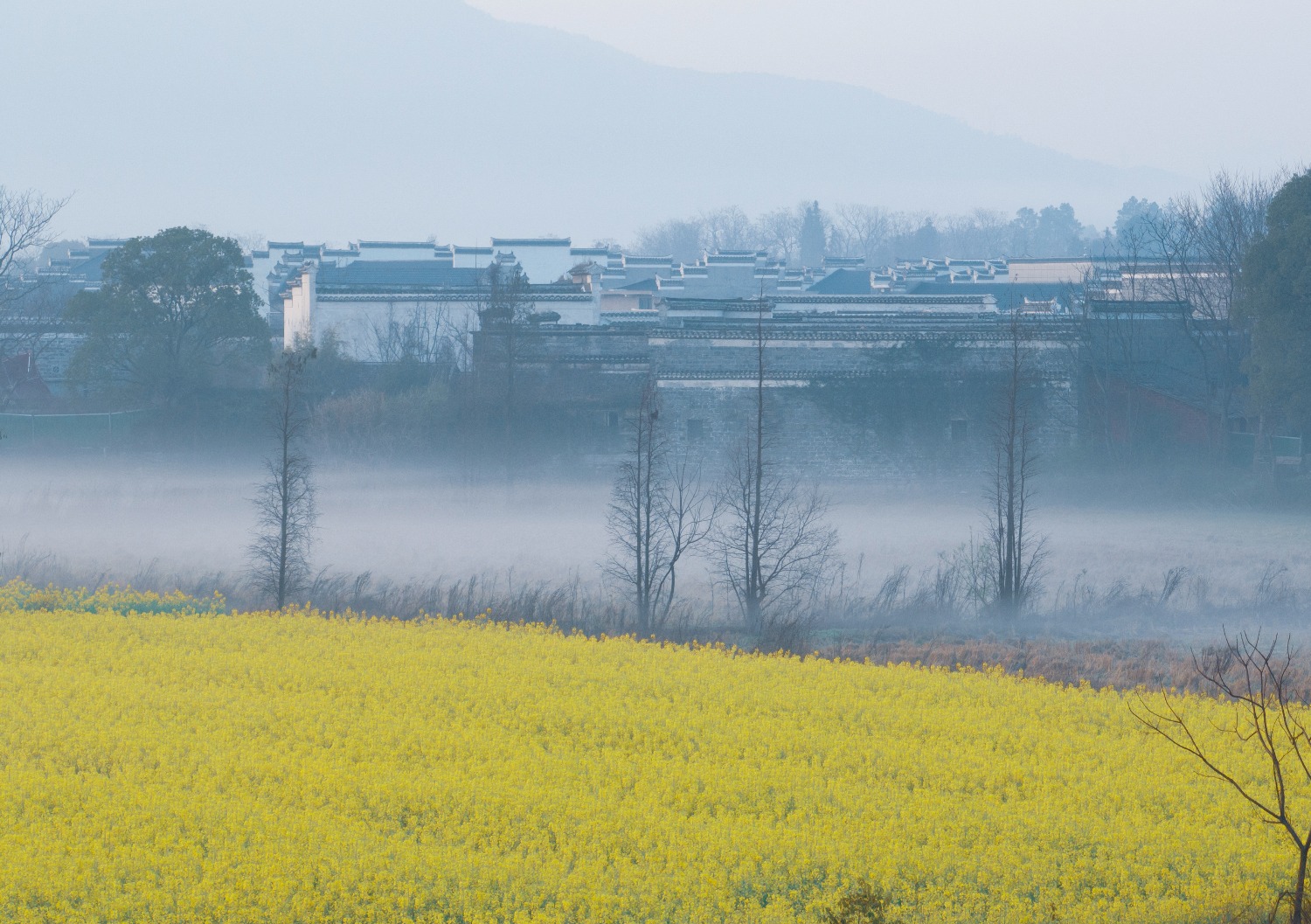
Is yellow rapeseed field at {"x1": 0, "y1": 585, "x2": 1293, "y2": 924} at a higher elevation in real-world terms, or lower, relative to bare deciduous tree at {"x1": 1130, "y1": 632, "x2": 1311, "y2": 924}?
lower

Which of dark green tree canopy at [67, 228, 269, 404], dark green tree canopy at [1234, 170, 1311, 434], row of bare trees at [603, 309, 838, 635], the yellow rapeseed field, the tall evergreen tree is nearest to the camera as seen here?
the yellow rapeseed field

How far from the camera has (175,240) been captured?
32812 millimetres

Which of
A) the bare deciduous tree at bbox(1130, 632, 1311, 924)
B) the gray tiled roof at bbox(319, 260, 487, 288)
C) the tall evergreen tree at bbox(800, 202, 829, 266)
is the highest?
the tall evergreen tree at bbox(800, 202, 829, 266)

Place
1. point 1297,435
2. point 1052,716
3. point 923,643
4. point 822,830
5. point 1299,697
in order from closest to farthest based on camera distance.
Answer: point 822,830
point 1052,716
point 1299,697
point 923,643
point 1297,435

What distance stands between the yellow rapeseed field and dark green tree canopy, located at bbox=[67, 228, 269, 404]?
2254cm

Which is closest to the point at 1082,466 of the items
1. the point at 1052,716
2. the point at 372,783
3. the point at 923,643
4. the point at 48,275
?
the point at 923,643

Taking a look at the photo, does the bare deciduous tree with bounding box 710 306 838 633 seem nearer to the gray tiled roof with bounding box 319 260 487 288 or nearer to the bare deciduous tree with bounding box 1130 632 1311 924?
the bare deciduous tree with bounding box 1130 632 1311 924

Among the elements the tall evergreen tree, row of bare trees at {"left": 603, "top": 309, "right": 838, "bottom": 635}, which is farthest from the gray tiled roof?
the tall evergreen tree

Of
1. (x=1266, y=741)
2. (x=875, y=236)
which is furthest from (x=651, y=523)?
(x=875, y=236)

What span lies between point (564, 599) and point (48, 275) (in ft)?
158

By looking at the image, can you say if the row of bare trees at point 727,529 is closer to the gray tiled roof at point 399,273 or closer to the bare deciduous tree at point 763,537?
the bare deciduous tree at point 763,537

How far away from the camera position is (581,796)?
7.98 m

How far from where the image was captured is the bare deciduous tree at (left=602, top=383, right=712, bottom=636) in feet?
56.7

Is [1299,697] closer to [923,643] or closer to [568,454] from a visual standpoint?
A: [923,643]
